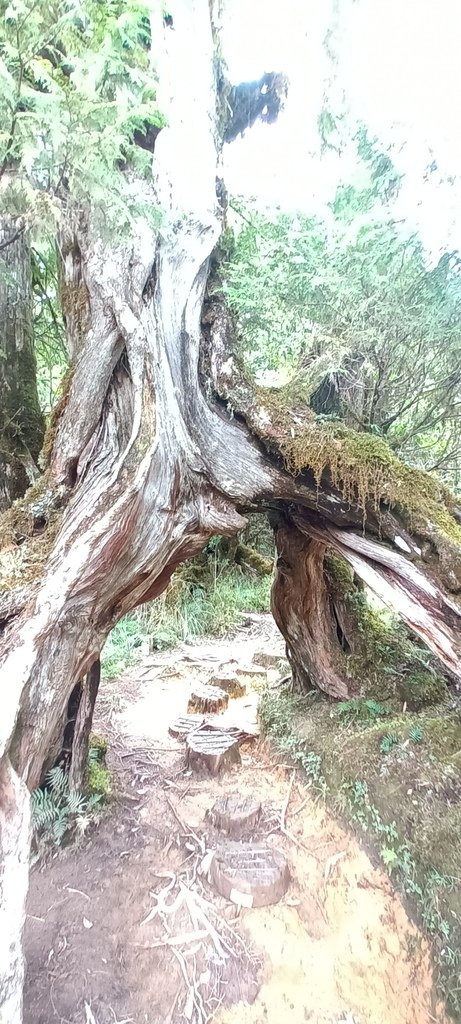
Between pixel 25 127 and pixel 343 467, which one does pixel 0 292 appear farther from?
pixel 343 467

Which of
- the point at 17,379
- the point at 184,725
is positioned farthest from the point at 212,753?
the point at 17,379

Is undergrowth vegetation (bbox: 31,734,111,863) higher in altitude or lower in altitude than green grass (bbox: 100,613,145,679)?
higher

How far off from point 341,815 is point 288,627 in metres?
→ 1.77

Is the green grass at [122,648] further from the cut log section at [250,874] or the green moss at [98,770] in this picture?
the cut log section at [250,874]

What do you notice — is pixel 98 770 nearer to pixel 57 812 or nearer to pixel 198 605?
pixel 57 812

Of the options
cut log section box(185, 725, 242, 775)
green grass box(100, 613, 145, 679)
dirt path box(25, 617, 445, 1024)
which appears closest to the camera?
dirt path box(25, 617, 445, 1024)

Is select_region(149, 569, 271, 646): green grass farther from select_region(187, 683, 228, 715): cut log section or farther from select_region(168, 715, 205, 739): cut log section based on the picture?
select_region(168, 715, 205, 739): cut log section

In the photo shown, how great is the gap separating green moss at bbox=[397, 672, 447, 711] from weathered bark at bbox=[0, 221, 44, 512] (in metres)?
3.43

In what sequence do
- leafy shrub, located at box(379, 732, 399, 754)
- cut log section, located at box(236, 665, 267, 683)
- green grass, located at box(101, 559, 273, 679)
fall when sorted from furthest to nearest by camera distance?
green grass, located at box(101, 559, 273, 679) → cut log section, located at box(236, 665, 267, 683) → leafy shrub, located at box(379, 732, 399, 754)

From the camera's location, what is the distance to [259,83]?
3922mm

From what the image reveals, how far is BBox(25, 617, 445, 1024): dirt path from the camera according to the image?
256cm

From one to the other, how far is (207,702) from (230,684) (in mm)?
639

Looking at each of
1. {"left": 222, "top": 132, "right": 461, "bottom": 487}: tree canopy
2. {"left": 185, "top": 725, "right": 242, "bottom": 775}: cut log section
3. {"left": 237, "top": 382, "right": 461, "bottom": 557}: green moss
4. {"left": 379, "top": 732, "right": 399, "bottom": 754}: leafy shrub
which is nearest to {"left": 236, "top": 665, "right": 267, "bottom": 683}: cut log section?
{"left": 185, "top": 725, "right": 242, "bottom": 775}: cut log section

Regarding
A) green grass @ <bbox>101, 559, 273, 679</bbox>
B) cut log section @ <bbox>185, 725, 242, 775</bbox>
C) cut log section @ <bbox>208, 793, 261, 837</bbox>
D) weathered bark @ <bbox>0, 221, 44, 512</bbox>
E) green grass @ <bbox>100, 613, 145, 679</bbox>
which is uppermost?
weathered bark @ <bbox>0, 221, 44, 512</bbox>
